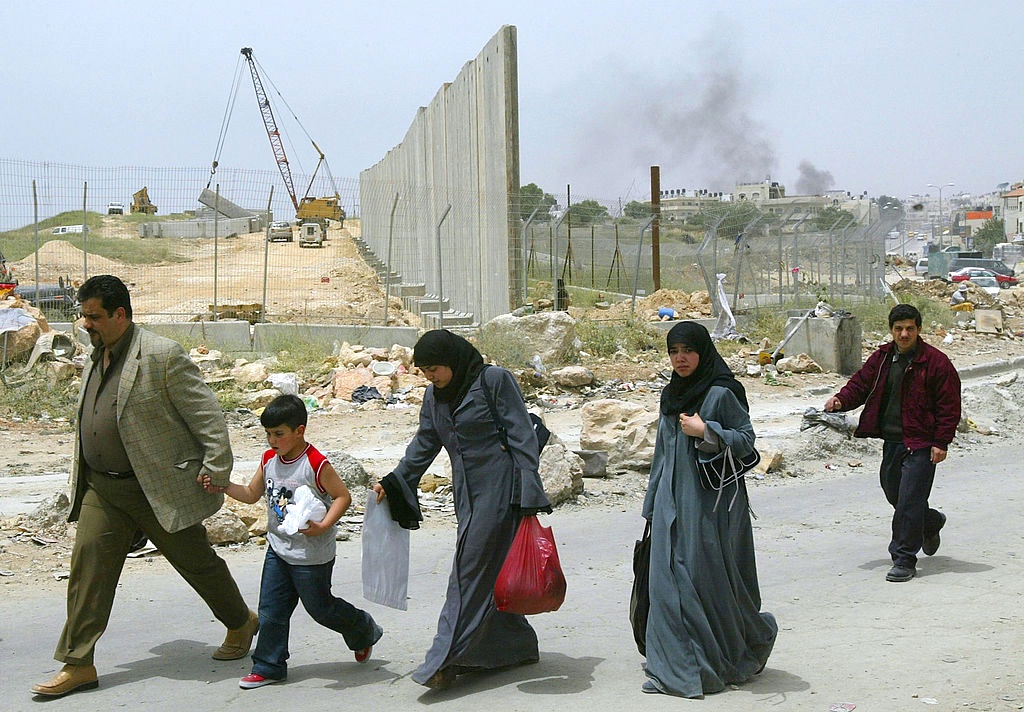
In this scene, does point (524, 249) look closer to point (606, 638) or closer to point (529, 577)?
point (606, 638)

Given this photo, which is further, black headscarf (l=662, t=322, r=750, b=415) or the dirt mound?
the dirt mound

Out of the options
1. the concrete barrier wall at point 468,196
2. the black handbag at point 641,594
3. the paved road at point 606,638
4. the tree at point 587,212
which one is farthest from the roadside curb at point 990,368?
the black handbag at point 641,594

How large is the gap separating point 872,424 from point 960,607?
1.25 metres

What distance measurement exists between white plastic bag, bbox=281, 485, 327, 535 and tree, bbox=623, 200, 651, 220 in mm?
17276

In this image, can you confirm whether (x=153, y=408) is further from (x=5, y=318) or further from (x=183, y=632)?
(x=5, y=318)

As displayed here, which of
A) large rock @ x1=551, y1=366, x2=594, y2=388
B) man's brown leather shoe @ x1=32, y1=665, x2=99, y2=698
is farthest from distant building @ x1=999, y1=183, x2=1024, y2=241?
man's brown leather shoe @ x1=32, y1=665, x2=99, y2=698

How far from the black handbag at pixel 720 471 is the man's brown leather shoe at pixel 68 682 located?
264cm

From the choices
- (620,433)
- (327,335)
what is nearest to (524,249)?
(327,335)

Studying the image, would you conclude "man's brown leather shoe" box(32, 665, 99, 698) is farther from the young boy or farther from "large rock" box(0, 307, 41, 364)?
"large rock" box(0, 307, 41, 364)

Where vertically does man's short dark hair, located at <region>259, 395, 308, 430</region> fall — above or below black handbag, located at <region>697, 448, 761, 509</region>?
above

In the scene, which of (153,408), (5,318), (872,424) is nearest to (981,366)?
(872,424)

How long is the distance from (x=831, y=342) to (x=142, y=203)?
37.6ft

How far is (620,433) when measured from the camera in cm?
988

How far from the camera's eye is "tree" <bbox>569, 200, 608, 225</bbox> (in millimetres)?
21500
